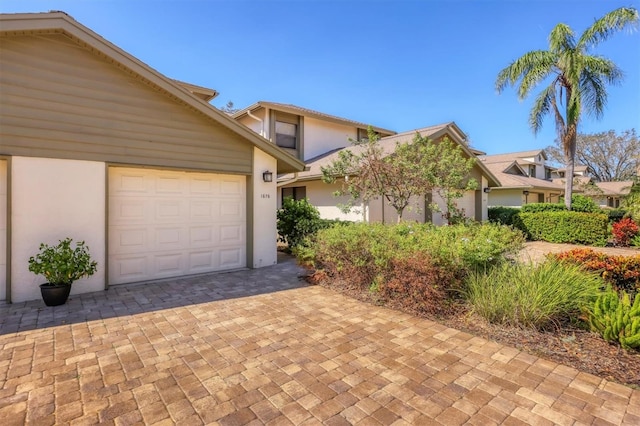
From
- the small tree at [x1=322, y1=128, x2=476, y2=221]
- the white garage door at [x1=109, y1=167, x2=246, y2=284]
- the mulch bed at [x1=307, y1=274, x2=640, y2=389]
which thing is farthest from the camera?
the small tree at [x1=322, y1=128, x2=476, y2=221]

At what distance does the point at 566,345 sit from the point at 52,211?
27.3ft

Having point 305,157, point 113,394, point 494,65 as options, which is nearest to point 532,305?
point 113,394

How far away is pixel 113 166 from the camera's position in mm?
6461

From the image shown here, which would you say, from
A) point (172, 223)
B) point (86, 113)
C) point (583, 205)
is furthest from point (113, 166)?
point (583, 205)

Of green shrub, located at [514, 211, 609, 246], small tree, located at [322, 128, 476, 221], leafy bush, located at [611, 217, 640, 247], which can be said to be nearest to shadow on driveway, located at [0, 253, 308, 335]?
small tree, located at [322, 128, 476, 221]

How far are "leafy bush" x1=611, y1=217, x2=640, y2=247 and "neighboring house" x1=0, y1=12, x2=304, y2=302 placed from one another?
14009 millimetres

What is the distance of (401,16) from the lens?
11.0 metres

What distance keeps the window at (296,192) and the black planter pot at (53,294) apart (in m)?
9.71

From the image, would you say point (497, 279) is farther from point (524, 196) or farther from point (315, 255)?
point (524, 196)

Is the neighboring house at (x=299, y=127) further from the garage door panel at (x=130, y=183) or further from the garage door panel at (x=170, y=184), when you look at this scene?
the garage door panel at (x=130, y=183)

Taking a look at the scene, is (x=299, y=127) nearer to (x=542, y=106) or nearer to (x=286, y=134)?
(x=286, y=134)

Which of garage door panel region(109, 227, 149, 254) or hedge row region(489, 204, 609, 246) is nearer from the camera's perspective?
garage door panel region(109, 227, 149, 254)

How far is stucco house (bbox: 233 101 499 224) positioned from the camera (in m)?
12.5

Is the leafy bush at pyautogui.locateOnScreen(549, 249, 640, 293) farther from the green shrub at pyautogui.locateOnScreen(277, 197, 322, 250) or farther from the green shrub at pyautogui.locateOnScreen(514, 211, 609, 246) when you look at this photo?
the green shrub at pyautogui.locateOnScreen(514, 211, 609, 246)
